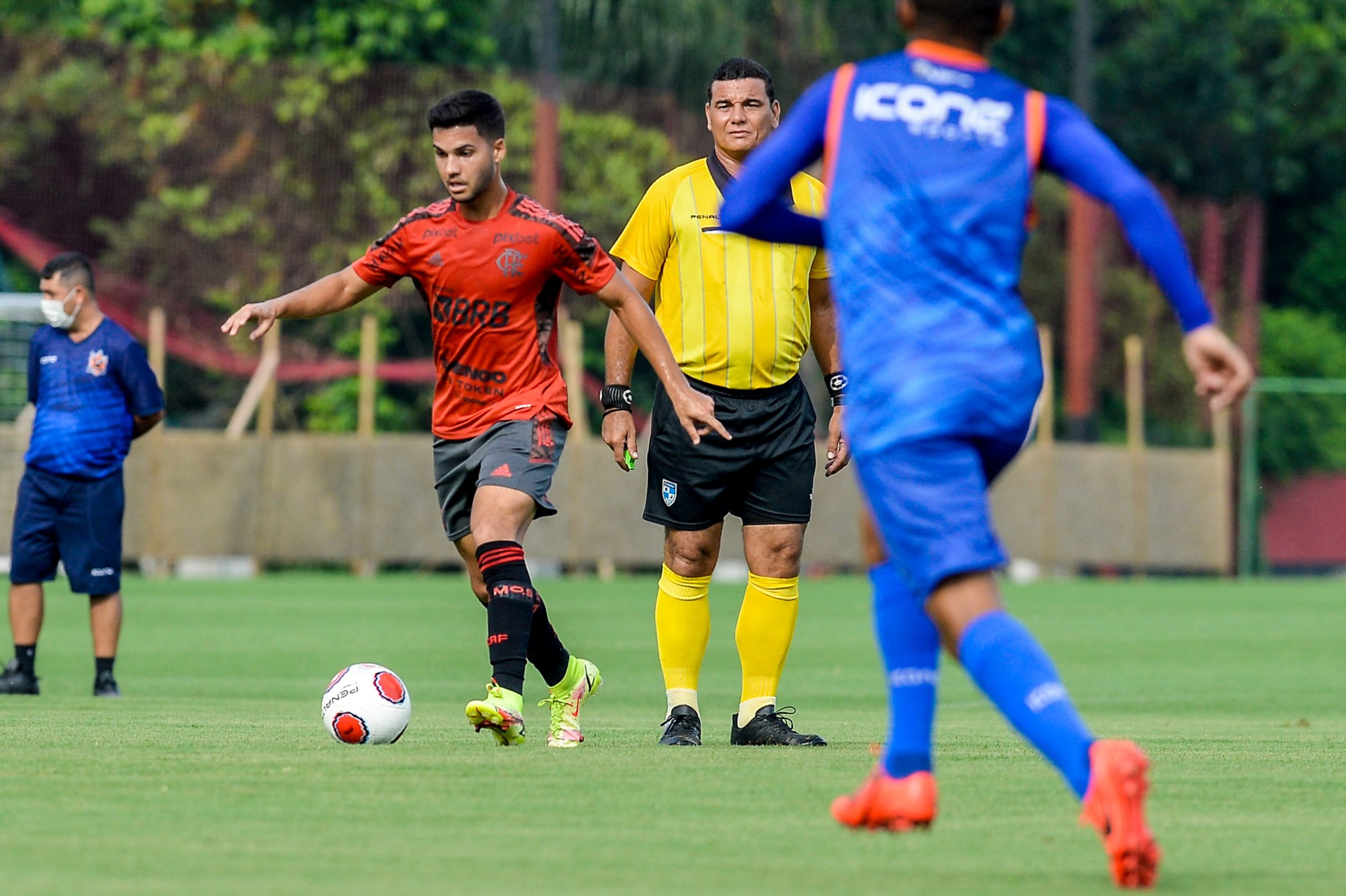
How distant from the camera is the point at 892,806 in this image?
16.2 feet

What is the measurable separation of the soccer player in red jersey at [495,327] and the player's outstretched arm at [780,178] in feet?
7.11

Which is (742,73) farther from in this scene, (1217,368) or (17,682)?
(17,682)

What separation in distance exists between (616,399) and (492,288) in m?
0.76

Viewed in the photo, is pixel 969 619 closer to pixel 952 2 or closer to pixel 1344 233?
pixel 952 2

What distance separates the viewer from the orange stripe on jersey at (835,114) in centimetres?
489

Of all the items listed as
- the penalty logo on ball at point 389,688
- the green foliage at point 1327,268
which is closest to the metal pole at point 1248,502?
the green foliage at point 1327,268

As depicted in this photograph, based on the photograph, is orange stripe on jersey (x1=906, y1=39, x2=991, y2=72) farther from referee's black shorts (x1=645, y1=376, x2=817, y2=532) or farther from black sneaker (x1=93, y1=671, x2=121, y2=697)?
black sneaker (x1=93, y1=671, x2=121, y2=697)

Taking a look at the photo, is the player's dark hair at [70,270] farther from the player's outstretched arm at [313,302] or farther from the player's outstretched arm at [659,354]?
the player's outstretched arm at [659,354]

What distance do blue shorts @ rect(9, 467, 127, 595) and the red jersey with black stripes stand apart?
12.6 ft

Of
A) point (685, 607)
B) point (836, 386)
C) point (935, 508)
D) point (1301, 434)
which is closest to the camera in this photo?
point (935, 508)

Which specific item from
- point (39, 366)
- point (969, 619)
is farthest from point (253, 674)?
point (969, 619)

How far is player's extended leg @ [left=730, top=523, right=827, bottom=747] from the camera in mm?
7789

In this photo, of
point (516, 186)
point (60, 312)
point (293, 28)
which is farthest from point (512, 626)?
point (293, 28)

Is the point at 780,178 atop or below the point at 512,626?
atop
